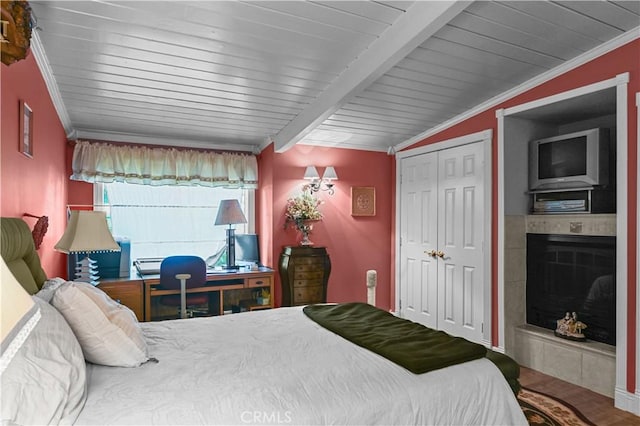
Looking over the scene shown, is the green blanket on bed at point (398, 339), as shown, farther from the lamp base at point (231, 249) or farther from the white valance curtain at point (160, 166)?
the white valance curtain at point (160, 166)

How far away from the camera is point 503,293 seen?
3.81 metres

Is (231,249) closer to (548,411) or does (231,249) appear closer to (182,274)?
(182,274)

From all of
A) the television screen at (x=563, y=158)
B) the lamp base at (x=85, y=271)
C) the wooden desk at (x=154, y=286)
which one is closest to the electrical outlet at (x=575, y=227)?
the television screen at (x=563, y=158)

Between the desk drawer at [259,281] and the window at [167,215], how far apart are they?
735 mm

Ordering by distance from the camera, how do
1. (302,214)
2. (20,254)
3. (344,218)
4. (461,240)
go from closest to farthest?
(20,254)
(461,240)
(302,214)
(344,218)

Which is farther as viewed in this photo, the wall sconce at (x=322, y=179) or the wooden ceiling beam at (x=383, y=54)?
the wall sconce at (x=322, y=179)

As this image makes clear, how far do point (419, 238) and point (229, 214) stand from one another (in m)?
2.30

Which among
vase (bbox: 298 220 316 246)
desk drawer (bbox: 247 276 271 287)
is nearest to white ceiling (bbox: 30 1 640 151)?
vase (bbox: 298 220 316 246)

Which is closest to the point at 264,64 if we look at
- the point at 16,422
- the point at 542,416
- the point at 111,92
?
the point at 111,92

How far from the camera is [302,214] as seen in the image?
4785mm

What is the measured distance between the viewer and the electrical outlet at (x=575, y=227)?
3.44 meters

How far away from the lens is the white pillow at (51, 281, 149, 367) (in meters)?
1.74

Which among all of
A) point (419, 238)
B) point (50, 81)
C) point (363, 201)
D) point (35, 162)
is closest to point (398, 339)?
point (35, 162)

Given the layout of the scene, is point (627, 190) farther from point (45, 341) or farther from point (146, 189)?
point (146, 189)
